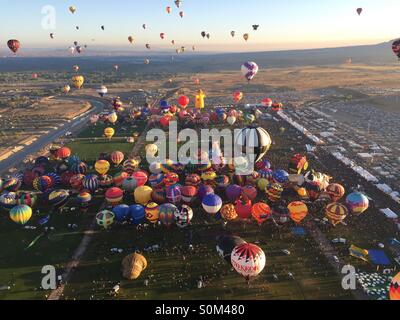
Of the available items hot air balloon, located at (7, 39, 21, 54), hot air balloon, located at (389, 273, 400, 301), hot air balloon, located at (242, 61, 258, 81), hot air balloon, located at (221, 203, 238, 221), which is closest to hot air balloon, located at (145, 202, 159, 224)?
hot air balloon, located at (221, 203, 238, 221)

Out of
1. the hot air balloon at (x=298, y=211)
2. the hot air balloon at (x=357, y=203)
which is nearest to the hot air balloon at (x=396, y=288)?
the hot air balloon at (x=298, y=211)

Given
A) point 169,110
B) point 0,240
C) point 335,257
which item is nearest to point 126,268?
point 0,240

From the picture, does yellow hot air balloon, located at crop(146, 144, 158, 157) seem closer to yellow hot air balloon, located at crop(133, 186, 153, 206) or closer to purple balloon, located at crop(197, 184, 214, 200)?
yellow hot air balloon, located at crop(133, 186, 153, 206)

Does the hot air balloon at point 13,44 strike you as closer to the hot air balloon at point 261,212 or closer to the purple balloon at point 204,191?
the purple balloon at point 204,191

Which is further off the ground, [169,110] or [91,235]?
[169,110]

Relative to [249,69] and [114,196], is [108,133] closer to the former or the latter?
[114,196]

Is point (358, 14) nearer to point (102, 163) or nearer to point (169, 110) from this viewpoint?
point (169, 110)
